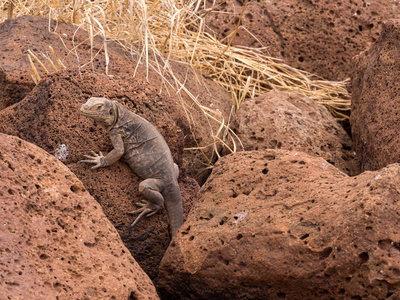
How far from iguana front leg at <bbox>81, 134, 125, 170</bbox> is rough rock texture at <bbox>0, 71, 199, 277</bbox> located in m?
0.05

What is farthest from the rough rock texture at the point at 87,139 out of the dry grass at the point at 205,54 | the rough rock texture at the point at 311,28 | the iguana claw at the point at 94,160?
the rough rock texture at the point at 311,28

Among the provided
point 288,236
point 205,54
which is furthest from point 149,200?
point 205,54

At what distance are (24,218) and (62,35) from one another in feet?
9.64

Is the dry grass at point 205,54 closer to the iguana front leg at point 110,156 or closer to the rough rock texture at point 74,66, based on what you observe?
the rough rock texture at point 74,66

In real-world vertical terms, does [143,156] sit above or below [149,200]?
above

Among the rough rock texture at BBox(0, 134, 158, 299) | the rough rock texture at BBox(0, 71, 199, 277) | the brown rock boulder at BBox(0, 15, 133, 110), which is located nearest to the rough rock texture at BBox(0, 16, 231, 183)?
the brown rock boulder at BBox(0, 15, 133, 110)

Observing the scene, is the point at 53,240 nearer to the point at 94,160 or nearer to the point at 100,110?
the point at 94,160

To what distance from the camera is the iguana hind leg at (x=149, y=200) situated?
3.98 m

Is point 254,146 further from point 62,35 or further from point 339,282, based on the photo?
point 339,282

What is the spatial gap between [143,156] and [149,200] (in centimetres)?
30

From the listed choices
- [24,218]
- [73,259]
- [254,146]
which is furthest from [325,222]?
[254,146]

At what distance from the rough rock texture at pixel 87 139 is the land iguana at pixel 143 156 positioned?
0.07 m

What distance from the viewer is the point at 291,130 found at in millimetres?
5223

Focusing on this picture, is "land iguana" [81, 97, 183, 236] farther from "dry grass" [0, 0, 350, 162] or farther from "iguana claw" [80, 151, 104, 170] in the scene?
"dry grass" [0, 0, 350, 162]
